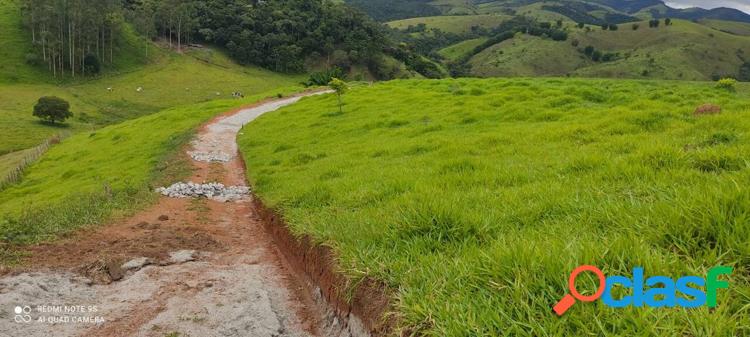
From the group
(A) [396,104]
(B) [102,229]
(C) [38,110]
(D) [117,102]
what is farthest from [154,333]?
(D) [117,102]

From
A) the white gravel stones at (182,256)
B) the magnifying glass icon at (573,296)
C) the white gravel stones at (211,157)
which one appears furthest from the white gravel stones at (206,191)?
the magnifying glass icon at (573,296)

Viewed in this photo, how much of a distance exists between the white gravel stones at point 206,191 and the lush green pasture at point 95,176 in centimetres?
81

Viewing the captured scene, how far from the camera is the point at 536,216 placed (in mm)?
6281

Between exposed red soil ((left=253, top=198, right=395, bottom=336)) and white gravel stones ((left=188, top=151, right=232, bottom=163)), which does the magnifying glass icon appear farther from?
white gravel stones ((left=188, top=151, right=232, bottom=163))

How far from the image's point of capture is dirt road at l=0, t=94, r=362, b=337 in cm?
664

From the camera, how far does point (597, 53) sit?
197 meters

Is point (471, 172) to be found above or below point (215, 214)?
above

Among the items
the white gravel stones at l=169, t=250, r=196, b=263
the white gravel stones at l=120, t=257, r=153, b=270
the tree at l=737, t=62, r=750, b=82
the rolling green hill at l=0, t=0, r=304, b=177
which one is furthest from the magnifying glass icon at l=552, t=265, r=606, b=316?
the tree at l=737, t=62, r=750, b=82

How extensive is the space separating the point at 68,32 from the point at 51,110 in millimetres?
47226

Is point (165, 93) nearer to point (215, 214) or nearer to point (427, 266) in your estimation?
point (215, 214)

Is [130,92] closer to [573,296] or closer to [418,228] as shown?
[418,228]

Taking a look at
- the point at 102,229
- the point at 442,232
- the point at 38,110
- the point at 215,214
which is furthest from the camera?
the point at 38,110

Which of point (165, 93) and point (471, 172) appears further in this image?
point (165, 93)

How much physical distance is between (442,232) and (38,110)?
245 feet
